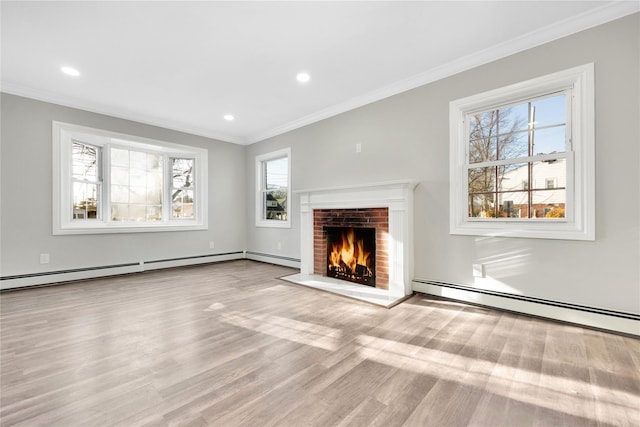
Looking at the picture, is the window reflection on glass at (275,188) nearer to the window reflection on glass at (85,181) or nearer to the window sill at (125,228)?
the window sill at (125,228)

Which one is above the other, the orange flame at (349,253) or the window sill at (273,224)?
the window sill at (273,224)

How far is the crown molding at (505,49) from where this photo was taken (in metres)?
2.13

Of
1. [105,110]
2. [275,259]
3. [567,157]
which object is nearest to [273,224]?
[275,259]

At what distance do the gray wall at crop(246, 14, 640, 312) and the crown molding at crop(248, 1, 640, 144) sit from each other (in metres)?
0.06

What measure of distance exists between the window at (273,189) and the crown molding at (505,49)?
147 cm

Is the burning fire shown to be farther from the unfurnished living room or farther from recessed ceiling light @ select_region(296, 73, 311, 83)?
recessed ceiling light @ select_region(296, 73, 311, 83)

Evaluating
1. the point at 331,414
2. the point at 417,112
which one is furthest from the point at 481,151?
the point at 331,414

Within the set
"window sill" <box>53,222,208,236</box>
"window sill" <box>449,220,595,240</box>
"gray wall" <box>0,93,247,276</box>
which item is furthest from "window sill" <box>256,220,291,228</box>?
"window sill" <box>449,220,595,240</box>

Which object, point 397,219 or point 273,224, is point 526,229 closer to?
point 397,219

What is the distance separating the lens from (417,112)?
10.6 feet

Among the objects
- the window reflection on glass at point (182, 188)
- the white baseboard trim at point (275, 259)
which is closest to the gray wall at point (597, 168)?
the white baseboard trim at point (275, 259)

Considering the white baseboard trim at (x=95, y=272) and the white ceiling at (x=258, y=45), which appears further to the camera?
the white baseboard trim at (x=95, y=272)

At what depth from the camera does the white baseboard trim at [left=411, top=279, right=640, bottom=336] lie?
210cm

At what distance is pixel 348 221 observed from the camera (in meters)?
3.77
